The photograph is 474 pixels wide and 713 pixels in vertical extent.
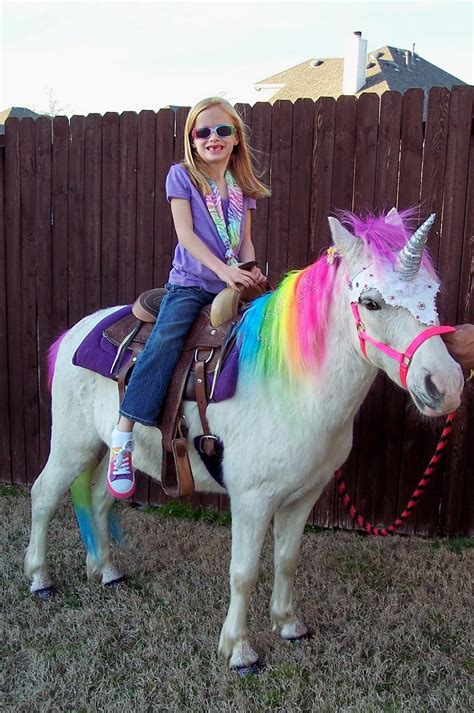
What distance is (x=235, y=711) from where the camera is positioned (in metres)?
2.54

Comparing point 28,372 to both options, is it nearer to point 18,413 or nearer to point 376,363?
point 18,413

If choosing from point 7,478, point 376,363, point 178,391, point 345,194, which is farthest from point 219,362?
point 7,478

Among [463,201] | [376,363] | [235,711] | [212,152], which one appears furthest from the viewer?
[463,201]

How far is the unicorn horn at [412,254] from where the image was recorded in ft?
6.62

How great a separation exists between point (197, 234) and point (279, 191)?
5.30 feet

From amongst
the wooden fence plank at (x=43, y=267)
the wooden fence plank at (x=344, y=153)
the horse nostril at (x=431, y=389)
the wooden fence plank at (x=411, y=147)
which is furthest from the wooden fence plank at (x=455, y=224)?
the wooden fence plank at (x=43, y=267)

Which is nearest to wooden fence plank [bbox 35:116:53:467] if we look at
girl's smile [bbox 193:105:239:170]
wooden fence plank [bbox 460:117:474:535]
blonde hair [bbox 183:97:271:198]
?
blonde hair [bbox 183:97:271:198]

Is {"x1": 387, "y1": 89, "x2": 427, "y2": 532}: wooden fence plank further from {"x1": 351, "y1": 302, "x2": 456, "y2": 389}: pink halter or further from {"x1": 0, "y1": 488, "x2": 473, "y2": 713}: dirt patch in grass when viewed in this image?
{"x1": 351, "y1": 302, "x2": 456, "y2": 389}: pink halter

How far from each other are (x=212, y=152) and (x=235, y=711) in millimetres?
2568

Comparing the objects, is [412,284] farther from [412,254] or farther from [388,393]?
[388,393]

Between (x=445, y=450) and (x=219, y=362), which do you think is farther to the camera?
(x=445, y=450)

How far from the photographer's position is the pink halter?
203 cm

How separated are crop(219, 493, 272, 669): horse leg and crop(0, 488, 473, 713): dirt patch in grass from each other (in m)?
Result: 0.09

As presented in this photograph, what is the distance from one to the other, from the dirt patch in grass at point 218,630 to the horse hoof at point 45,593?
2.1 inches
